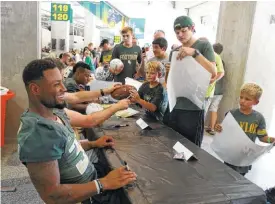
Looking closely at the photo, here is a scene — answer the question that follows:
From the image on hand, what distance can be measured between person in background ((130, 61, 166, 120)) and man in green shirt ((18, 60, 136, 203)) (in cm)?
104

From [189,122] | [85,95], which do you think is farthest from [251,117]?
[85,95]

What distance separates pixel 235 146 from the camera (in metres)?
1.71

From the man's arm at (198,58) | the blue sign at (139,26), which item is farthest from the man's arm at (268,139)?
the blue sign at (139,26)

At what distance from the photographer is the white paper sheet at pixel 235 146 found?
1.61 m

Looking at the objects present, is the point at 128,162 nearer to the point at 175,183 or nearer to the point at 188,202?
the point at 175,183

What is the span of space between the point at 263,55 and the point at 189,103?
229 centimetres

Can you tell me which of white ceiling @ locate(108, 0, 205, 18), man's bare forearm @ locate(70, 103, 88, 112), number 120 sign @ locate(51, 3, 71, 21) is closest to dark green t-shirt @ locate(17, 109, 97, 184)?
man's bare forearm @ locate(70, 103, 88, 112)

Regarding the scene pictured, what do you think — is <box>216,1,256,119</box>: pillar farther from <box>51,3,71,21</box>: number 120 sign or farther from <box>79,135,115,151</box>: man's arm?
<box>51,3,71,21</box>: number 120 sign

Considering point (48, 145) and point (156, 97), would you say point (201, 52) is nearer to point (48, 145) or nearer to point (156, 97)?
point (156, 97)

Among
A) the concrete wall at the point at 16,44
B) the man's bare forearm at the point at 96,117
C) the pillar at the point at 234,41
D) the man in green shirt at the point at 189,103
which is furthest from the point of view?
the pillar at the point at 234,41

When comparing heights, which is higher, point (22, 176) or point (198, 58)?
point (198, 58)

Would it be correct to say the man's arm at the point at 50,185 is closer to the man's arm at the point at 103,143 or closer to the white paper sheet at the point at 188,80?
the man's arm at the point at 103,143

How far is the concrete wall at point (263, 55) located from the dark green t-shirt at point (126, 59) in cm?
175

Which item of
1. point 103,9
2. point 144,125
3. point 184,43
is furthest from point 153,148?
point 103,9
